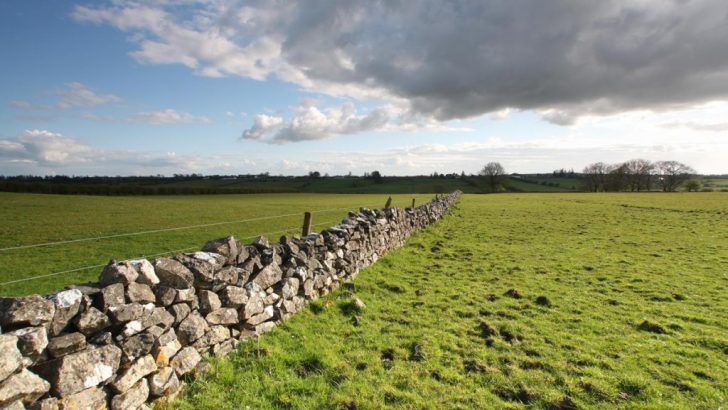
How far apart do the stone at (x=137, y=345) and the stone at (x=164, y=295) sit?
1.64 ft

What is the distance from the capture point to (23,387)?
3414mm

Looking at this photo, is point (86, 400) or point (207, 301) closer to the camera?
point (86, 400)

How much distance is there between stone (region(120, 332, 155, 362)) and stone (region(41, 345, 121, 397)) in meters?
0.11

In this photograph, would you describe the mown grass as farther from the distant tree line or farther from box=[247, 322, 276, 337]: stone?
the distant tree line

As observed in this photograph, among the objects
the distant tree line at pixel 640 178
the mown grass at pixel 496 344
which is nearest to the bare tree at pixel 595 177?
the distant tree line at pixel 640 178

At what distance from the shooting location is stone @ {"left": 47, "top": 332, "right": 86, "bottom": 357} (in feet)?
12.4

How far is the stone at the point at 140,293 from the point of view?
460 centimetres

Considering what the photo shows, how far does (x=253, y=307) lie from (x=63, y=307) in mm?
2883

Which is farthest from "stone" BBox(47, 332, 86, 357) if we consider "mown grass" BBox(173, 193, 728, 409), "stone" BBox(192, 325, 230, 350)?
"stone" BBox(192, 325, 230, 350)

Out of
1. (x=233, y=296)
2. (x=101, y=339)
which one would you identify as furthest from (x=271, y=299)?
(x=101, y=339)

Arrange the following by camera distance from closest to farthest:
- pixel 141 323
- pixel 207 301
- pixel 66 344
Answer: pixel 66 344 → pixel 141 323 → pixel 207 301

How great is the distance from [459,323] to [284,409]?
13.1 feet

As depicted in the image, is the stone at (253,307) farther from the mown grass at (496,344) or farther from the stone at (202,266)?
the stone at (202,266)

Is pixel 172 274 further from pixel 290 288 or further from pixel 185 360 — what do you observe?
pixel 290 288
